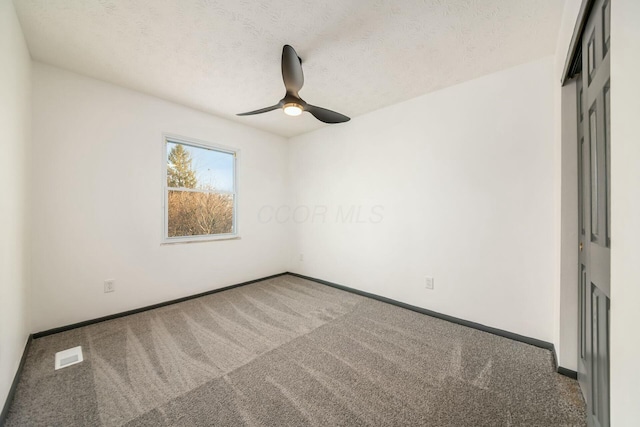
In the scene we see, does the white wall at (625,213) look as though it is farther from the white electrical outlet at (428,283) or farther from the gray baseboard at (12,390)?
the gray baseboard at (12,390)

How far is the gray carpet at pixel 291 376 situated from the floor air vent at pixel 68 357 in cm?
5

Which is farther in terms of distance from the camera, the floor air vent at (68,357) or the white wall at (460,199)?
the white wall at (460,199)

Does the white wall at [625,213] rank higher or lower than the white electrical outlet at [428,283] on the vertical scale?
higher

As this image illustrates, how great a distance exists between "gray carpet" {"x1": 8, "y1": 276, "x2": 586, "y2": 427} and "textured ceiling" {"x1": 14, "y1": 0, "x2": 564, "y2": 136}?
2.53m

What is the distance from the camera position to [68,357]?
1.94m

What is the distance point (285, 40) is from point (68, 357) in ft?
10.1

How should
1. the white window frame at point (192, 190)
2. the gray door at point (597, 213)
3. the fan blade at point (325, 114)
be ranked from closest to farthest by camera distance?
the gray door at point (597, 213) → the fan blade at point (325, 114) → the white window frame at point (192, 190)

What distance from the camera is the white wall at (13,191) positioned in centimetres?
143

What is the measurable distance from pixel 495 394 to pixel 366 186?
94.4 inches

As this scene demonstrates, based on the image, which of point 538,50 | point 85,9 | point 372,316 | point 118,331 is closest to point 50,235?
point 118,331

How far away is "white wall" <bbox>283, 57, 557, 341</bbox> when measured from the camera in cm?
212

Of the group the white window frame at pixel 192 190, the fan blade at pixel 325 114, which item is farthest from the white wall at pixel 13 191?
the fan blade at pixel 325 114

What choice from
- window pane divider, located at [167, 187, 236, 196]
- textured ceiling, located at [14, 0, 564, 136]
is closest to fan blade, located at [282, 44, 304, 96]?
textured ceiling, located at [14, 0, 564, 136]

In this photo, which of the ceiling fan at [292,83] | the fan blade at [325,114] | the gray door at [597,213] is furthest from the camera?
the fan blade at [325,114]
